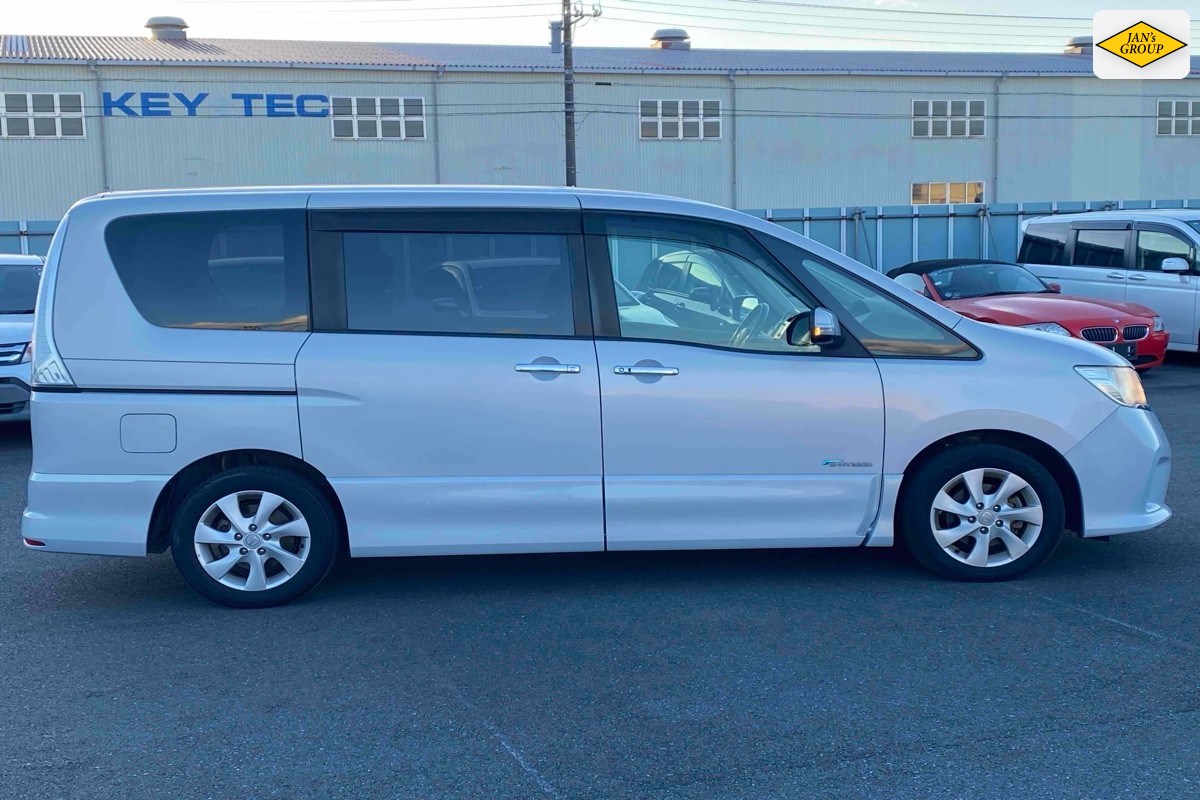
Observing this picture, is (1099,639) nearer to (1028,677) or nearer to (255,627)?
(1028,677)

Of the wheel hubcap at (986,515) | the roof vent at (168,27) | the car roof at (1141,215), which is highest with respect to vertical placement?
the roof vent at (168,27)

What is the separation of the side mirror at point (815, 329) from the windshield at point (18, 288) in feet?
26.5

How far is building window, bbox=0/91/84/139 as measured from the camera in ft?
113

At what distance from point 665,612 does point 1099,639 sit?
68.5 inches

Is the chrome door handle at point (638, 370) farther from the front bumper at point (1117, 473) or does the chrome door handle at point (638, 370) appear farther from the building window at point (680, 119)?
the building window at point (680, 119)

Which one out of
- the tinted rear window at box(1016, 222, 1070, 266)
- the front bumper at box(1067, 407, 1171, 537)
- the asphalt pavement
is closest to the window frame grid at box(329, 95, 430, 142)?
the tinted rear window at box(1016, 222, 1070, 266)

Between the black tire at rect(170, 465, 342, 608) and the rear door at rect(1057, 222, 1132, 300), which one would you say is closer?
the black tire at rect(170, 465, 342, 608)

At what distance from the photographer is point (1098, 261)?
15117 mm

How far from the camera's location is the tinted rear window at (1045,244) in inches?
617

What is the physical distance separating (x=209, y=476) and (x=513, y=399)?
137 cm

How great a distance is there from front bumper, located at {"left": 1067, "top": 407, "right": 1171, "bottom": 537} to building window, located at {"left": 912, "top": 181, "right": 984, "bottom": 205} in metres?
37.3

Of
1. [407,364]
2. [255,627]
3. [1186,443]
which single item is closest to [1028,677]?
[407,364]

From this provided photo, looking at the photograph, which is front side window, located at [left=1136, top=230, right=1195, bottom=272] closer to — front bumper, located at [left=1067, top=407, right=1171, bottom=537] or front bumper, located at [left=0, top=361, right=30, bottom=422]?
front bumper, located at [left=1067, top=407, right=1171, bottom=537]

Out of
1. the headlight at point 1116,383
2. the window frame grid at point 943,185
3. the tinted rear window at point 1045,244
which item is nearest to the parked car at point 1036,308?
the tinted rear window at point 1045,244
